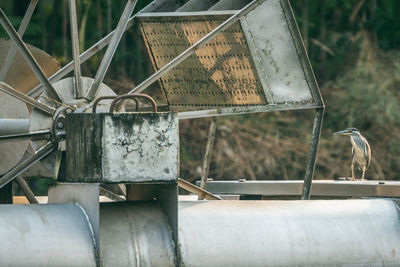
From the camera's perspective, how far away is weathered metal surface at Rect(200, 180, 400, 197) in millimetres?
8125

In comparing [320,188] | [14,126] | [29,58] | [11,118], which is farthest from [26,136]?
[320,188]

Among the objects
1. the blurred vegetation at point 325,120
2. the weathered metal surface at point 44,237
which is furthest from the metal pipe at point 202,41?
the blurred vegetation at point 325,120

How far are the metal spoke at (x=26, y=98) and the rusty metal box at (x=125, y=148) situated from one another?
1.32 metres

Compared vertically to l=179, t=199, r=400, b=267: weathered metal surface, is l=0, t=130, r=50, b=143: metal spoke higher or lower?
higher

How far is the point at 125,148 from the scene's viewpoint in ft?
19.4

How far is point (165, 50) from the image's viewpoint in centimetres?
906

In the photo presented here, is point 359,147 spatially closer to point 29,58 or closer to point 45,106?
point 45,106

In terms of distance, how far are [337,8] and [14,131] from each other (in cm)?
2162

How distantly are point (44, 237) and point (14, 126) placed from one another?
2.55m

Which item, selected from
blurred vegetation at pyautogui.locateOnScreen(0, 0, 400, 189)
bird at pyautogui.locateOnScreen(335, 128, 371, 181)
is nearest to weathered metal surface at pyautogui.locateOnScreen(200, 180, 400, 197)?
bird at pyautogui.locateOnScreen(335, 128, 371, 181)

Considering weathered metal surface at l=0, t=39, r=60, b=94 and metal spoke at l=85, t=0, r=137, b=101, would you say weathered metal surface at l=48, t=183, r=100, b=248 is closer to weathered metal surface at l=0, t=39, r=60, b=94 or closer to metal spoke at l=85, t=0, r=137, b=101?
metal spoke at l=85, t=0, r=137, b=101

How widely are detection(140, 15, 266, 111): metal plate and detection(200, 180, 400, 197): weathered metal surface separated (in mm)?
1246

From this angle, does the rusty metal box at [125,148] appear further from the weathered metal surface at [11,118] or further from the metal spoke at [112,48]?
the weathered metal surface at [11,118]

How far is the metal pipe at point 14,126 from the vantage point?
8.02 m
